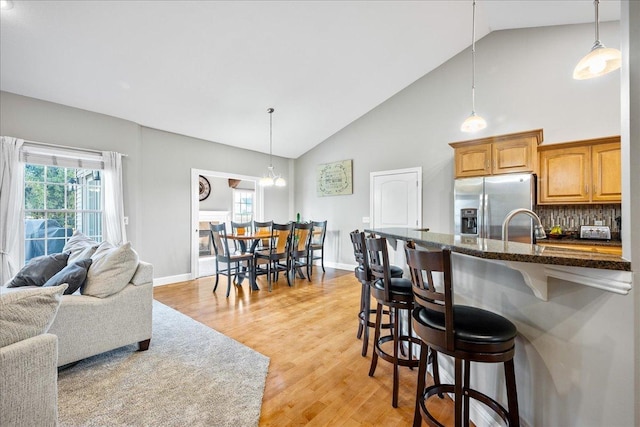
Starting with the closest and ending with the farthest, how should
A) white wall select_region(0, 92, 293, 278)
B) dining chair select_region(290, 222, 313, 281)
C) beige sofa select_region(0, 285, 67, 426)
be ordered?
beige sofa select_region(0, 285, 67, 426)
white wall select_region(0, 92, 293, 278)
dining chair select_region(290, 222, 313, 281)

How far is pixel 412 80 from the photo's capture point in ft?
16.3

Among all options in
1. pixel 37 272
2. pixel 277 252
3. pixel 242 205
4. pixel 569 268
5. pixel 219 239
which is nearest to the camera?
pixel 569 268

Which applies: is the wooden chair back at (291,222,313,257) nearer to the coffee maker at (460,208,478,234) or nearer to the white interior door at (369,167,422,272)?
the white interior door at (369,167,422,272)

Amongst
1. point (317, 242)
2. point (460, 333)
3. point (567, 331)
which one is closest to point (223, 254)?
point (317, 242)

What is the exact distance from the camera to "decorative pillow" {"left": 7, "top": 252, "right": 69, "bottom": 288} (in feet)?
7.86

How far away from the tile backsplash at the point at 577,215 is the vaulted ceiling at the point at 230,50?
2.10m

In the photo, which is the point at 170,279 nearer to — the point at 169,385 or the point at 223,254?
the point at 223,254

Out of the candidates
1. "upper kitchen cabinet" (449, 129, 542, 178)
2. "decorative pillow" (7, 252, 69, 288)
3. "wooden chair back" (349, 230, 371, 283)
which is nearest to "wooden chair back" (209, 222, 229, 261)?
"decorative pillow" (7, 252, 69, 288)

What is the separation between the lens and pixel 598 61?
6.09ft

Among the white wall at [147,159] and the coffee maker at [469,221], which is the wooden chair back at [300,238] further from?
the coffee maker at [469,221]

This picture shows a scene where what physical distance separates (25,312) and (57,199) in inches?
138

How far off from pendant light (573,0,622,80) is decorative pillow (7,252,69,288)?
4.44m

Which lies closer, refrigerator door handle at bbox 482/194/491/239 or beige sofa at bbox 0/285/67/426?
beige sofa at bbox 0/285/67/426

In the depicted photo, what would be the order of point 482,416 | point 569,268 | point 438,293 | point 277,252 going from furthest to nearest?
point 277,252 < point 482,416 < point 438,293 < point 569,268
